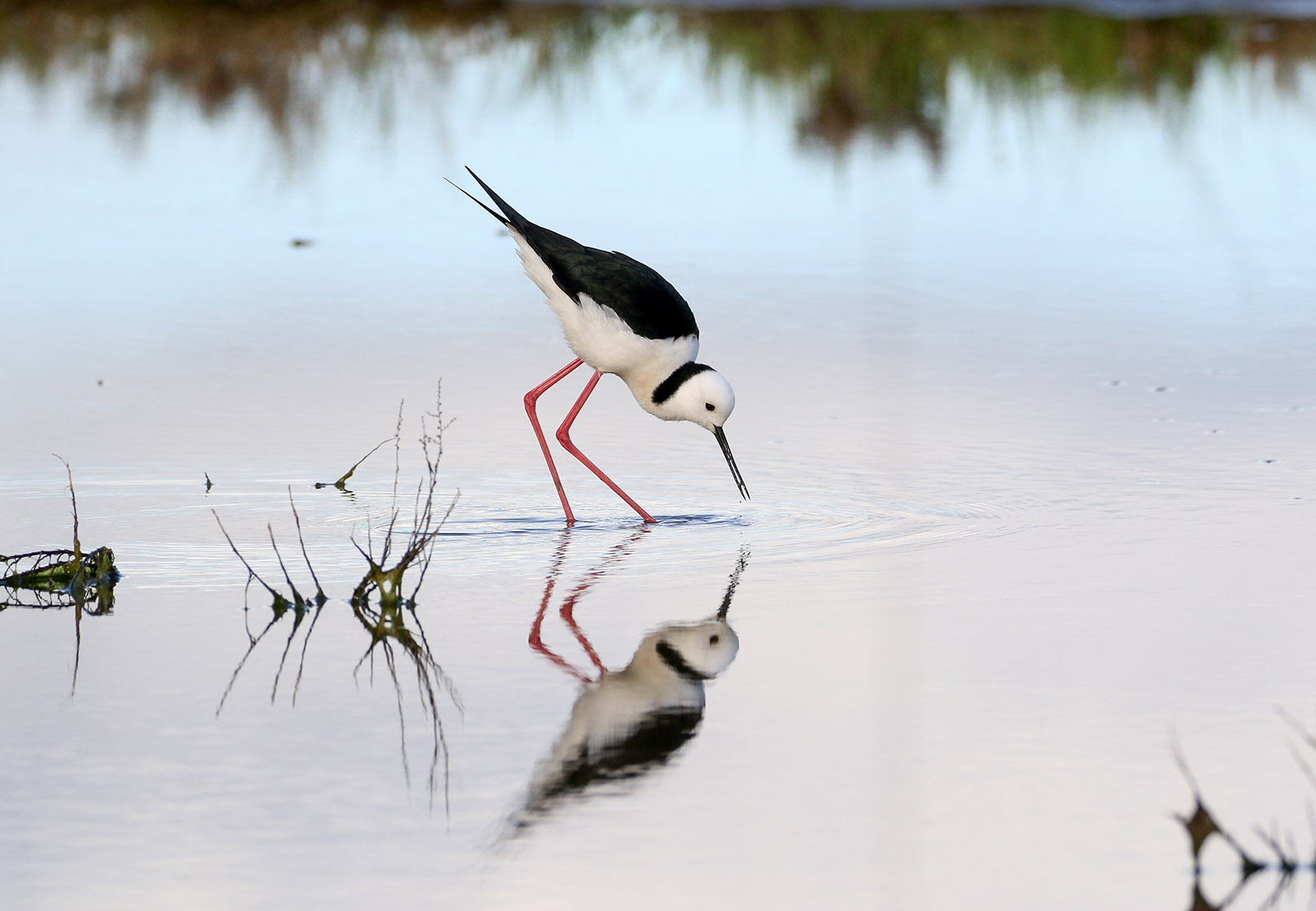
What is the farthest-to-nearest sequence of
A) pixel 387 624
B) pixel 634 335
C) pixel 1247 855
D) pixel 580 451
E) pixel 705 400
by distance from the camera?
pixel 580 451 → pixel 634 335 → pixel 705 400 → pixel 387 624 → pixel 1247 855

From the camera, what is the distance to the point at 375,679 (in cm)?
429

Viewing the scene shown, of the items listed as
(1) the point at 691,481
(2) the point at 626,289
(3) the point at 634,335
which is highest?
(2) the point at 626,289

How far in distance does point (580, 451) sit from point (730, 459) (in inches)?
26.2

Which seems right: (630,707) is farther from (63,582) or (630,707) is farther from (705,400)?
(705,400)

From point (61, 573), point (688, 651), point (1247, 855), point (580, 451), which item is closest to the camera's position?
point (1247, 855)

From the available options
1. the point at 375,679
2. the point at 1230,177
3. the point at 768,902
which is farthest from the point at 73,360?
the point at 1230,177

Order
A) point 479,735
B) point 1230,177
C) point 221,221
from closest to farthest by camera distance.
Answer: point 479,735
point 221,221
point 1230,177

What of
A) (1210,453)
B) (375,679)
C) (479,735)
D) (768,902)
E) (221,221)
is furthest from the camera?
(221,221)

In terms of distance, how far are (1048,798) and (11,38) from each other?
42.6 ft

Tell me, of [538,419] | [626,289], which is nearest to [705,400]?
[626,289]

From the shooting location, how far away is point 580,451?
6.64m

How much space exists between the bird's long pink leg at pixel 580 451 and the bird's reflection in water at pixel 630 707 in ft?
2.91

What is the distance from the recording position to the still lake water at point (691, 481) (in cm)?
351

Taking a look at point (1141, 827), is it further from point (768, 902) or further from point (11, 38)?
point (11, 38)
